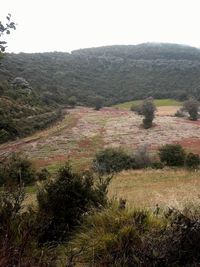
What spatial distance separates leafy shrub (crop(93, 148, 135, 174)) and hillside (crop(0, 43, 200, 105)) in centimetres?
5212

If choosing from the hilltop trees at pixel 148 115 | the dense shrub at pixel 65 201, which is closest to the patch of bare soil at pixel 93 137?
the hilltop trees at pixel 148 115

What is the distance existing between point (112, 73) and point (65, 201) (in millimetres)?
130761

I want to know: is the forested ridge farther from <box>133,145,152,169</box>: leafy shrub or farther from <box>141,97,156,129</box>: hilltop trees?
<box>133,145,152,169</box>: leafy shrub

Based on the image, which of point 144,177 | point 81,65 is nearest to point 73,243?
point 144,177

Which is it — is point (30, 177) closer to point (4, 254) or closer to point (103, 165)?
point (103, 165)

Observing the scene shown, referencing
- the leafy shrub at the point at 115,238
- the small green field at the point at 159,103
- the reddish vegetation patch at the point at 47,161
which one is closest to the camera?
the leafy shrub at the point at 115,238

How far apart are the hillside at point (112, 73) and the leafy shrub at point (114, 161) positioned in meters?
52.1

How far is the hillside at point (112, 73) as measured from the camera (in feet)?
350

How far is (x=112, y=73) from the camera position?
136125mm

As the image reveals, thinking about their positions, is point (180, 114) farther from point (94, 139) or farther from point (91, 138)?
point (94, 139)

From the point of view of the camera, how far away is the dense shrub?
6.70m

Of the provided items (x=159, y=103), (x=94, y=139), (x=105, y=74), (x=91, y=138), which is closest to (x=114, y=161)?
(x=94, y=139)

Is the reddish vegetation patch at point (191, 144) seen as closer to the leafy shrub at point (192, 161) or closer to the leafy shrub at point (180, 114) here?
the leafy shrub at point (192, 161)

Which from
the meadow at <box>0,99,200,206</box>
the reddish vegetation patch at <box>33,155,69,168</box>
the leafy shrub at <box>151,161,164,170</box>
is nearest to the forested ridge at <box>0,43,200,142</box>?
the meadow at <box>0,99,200,206</box>
